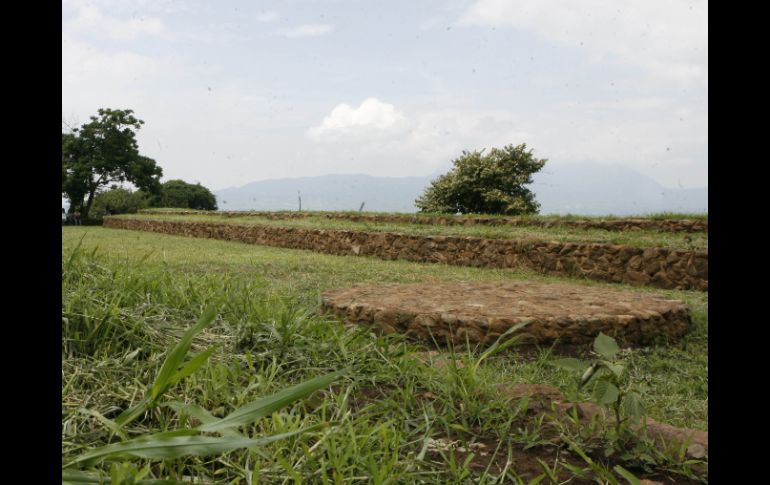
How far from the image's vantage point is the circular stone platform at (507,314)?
417 centimetres

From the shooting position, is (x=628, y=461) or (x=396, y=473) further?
(x=628, y=461)

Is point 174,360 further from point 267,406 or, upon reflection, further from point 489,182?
point 489,182

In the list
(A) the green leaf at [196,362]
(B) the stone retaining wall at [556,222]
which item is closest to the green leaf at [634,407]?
(A) the green leaf at [196,362]

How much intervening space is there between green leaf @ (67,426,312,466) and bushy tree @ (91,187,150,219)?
3010 centimetres

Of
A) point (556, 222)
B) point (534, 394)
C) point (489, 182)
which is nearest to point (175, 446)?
point (534, 394)

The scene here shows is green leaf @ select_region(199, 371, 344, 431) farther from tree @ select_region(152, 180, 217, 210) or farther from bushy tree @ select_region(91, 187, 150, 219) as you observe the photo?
tree @ select_region(152, 180, 217, 210)

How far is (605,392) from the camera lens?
151cm

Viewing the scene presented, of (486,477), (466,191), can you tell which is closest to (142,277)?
(486,477)

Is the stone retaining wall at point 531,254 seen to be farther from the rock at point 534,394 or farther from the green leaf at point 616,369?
the green leaf at point 616,369

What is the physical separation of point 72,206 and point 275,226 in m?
21.1

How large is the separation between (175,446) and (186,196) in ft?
124
